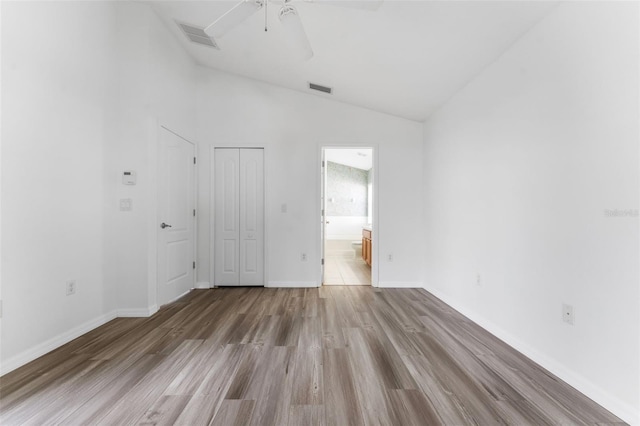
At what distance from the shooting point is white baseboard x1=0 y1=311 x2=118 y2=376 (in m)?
1.73

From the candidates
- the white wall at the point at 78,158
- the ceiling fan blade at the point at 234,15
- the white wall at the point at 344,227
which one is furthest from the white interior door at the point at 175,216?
the white wall at the point at 344,227

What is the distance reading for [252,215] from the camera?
12.8ft

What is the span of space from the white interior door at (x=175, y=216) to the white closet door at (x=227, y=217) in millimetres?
330

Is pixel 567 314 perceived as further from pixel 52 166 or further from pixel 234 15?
pixel 52 166

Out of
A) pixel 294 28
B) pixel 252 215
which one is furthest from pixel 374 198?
pixel 294 28

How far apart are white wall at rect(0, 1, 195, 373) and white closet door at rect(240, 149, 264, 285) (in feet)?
3.37

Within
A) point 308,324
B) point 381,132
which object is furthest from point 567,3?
point 308,324

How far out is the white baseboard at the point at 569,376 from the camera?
135cm

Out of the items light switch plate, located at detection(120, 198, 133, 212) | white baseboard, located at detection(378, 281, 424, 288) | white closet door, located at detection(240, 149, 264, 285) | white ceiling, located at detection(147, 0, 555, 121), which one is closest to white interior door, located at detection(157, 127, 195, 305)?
light switch plate, located at detection(120, 198, 133, 212)

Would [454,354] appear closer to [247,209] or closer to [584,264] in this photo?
[584,264]

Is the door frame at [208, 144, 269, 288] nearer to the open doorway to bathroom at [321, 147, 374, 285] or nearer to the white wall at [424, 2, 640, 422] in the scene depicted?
the white wall at [424, 2, 640, 422]

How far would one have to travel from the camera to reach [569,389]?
159cm

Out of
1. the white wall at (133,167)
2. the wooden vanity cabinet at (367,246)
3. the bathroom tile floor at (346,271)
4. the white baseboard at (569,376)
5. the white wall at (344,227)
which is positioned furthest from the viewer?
the white wall at (344,227)

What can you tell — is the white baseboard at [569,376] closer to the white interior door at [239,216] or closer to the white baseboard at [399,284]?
the white baseboard at [399,284]
